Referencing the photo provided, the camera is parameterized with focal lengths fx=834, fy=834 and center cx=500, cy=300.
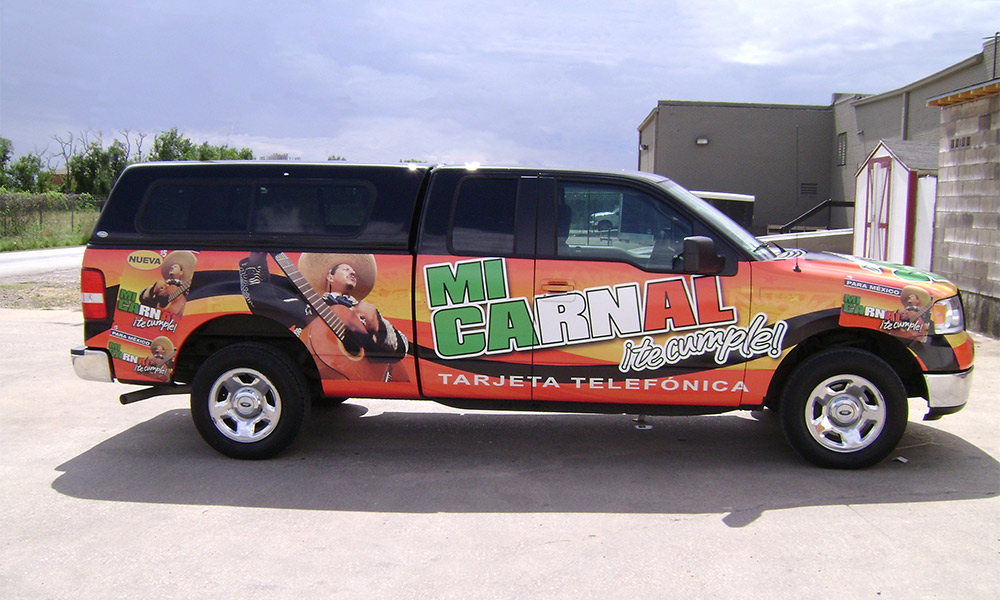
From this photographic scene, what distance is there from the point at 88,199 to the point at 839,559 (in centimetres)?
4257

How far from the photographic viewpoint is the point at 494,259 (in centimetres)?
545

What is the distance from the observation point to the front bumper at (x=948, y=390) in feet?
17.7

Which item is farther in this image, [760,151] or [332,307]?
[760,151]

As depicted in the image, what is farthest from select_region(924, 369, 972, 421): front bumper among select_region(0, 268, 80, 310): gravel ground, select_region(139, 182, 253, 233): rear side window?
select_region(0, 268, 80, 310): gravel ground

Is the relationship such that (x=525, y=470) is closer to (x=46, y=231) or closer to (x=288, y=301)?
(x=288, y=301)

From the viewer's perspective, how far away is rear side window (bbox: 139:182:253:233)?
572cm

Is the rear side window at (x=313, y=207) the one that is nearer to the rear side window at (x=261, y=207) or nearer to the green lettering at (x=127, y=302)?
the rear side window at (x=261, y=207)

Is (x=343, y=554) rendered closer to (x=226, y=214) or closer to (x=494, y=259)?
(x=494, y=259)

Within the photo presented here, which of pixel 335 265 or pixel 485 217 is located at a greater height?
pixel 485 217

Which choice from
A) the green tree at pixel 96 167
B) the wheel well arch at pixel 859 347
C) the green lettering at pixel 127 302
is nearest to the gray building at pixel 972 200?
the wheel well arch at pixel 859 347

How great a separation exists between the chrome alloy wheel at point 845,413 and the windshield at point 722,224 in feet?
3.11

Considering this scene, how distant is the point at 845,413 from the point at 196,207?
15.0 feet

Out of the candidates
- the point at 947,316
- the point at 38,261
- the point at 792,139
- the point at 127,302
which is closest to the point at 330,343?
the point at 127,302

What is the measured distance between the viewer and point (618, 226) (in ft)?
18.0
